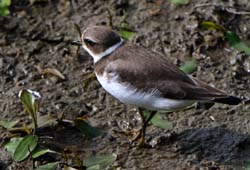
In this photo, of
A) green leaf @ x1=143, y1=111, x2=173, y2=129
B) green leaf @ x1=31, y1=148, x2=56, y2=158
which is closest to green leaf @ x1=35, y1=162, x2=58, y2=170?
green leaf @ x1=31, y1=148, x2=56, y2=158

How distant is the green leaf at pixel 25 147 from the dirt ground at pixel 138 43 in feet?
0.34

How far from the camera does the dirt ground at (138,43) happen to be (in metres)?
6.78

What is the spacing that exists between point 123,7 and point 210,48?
112 cm

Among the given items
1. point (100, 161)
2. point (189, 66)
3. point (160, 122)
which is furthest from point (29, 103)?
point (189, 66)

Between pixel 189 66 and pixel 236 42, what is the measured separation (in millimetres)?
635

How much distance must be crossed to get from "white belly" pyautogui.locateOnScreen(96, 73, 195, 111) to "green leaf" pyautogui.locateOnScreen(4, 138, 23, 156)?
2.98 ft

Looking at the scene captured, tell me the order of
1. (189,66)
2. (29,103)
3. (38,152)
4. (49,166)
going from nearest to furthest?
(49,166) < (38,152) < (29,103) < (189,66)

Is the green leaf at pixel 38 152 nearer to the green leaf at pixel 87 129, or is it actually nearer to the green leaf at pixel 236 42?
the green leaf at pixel 87 129

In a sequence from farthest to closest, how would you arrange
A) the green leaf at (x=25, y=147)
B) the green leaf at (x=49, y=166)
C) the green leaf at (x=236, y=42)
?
the green leaf at (x=236, y=42), the green leaf at (x=25, y=147), the green leaf at (x=49, y=166)

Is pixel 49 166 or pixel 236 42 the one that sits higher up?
pixel 49 166

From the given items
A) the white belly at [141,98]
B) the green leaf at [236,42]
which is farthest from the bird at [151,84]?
the green leaf at [236,42]

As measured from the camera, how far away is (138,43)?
8094mm

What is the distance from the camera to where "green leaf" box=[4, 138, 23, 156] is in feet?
21.5

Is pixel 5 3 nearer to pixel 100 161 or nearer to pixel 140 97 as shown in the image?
pixel 140 97
